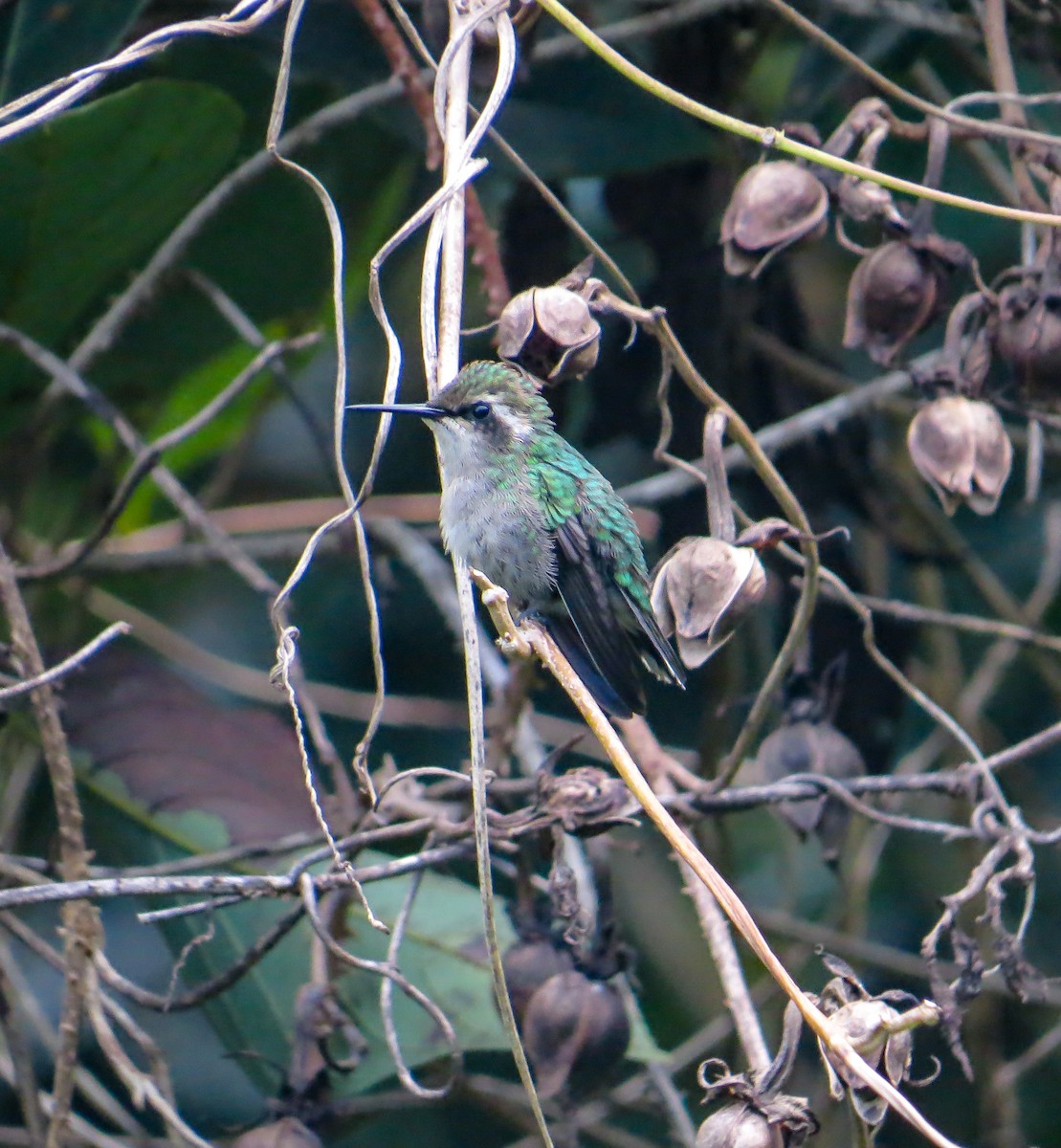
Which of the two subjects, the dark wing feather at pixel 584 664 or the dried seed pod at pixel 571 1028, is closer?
the dried seed pod at pixel 571 1028

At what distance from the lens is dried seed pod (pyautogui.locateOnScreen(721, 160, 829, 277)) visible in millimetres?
1986

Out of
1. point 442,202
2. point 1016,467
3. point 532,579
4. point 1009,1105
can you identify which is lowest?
point 1009,1105

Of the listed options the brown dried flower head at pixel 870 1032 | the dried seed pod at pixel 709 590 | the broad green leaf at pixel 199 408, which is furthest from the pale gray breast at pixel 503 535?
the broad green leaf at pixel 199 408

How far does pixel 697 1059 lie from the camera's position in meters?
3.52

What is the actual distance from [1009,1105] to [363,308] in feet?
8.71

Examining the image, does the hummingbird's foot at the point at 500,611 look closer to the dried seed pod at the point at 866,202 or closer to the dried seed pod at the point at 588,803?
the dried seed pod at the point at 588,803

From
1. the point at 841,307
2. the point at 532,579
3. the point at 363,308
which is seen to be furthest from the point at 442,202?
the point at 841,307

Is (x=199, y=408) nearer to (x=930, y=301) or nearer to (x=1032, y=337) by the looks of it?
(x=930, y=301)

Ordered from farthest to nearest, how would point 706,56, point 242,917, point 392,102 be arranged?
point 706,56 < point 392,102 < point 242,917

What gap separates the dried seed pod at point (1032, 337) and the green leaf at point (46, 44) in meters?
1.71

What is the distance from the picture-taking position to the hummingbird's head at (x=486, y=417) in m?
2.52

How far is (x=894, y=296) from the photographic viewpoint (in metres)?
2.04

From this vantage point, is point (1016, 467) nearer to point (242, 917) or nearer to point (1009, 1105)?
point (1009, 1105)

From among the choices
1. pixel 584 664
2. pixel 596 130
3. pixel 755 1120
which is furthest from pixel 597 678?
pixel 596 130
